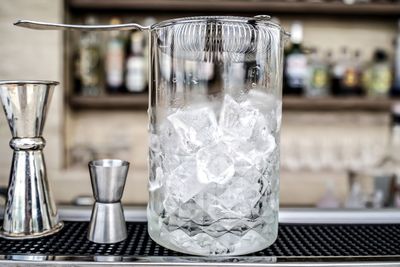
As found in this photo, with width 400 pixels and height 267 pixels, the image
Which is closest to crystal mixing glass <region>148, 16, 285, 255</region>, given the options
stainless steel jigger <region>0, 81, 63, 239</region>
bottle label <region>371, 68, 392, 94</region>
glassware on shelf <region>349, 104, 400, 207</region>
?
stainless steel jigger <region>0, 81, 63, 239</region>

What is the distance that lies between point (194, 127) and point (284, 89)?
1572 millimetres

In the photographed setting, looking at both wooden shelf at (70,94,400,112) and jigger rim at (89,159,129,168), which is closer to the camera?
jigger rim at (89,159,129,168)

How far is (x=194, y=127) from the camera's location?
0.57m

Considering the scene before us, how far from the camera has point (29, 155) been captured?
0.64m

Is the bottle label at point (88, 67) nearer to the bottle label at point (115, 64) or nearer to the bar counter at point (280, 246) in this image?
the bottle label at point (115, 64)

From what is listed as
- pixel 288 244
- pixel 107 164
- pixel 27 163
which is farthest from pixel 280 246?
pixel 27 163

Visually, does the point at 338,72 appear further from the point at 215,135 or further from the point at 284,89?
the point at 215,135

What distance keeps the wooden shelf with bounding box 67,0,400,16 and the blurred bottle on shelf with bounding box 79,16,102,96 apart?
0.15m

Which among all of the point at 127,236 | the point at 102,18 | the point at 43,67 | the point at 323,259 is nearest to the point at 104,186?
the point at 127,236

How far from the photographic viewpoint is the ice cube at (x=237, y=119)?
565 mm

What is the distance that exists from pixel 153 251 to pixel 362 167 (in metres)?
1.71

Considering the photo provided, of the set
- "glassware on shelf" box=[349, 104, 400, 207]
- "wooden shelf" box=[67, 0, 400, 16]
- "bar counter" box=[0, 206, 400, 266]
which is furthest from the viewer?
"wooden shelf" box=[67, 0, 400, 16]

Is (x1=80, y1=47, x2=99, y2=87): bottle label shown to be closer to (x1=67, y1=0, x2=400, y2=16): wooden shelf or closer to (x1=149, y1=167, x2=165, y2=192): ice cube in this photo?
(x1=67, y1=0, x2=400, y2=16): wooden shelf

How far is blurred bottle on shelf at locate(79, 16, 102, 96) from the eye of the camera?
2053 mm
